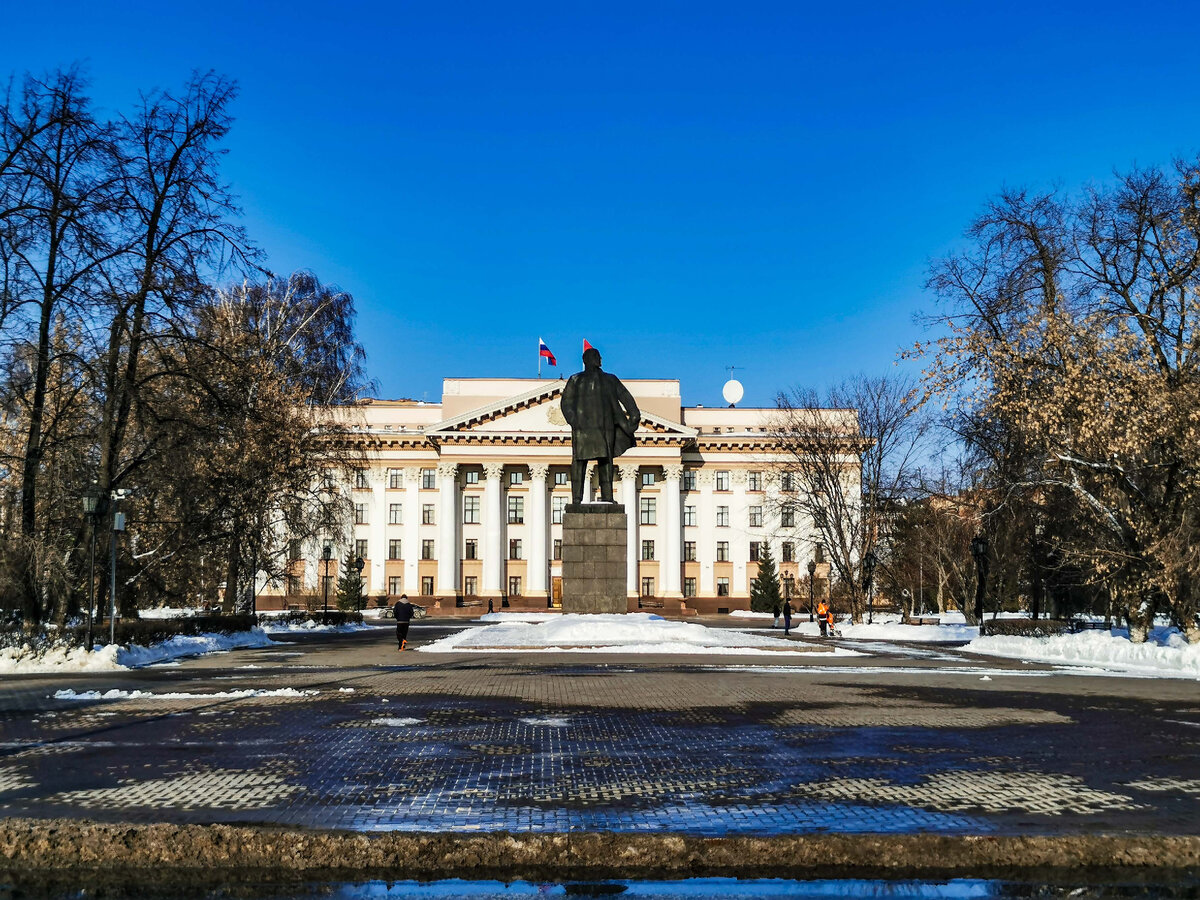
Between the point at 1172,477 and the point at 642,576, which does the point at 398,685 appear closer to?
the point at 1172,477

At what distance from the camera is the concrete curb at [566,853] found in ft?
18.8

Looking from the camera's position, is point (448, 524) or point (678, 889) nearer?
point (678, 889)

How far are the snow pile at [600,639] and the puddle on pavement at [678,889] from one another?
798 inches

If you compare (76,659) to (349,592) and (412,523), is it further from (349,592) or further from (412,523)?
(412,523)

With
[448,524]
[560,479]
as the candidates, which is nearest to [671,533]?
[560,479]

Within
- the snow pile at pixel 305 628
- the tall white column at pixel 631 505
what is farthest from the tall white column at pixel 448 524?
the snow pile at pixel 305 628

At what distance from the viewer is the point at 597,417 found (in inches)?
1121

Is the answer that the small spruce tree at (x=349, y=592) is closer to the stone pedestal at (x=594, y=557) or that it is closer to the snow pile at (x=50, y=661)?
the stone pedestal at (x=594, y=557)

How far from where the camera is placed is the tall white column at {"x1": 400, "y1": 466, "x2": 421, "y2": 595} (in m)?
85.6

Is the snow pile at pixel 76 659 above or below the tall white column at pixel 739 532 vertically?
below

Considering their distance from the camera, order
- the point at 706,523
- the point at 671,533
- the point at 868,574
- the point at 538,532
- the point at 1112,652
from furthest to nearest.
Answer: the point at 706,523
the point at 671,533
the point at 538,532
the point at 868,574
the point at 1112,652

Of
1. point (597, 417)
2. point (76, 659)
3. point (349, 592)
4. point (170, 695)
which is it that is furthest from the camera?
point (349, 592)

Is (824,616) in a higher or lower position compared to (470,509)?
lower

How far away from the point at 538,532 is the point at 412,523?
428 inches
